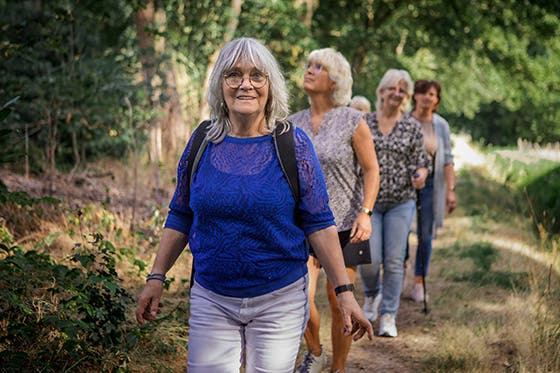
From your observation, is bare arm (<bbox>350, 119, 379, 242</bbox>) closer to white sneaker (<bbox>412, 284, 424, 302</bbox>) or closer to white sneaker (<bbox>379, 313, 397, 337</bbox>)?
white sneaker (<bbox>379, 313, 397, 337</bbox>)

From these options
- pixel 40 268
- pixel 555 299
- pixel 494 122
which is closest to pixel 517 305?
pixel 555 299

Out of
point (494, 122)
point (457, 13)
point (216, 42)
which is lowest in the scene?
point (494, 122)

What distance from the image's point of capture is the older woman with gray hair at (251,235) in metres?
2.64

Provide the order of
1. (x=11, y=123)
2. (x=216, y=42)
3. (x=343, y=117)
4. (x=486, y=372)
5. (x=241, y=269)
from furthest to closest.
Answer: (x=216, y=42) < (x=11, y=123) < (x=486, y=372) < (x=343, y=117) < (x=241, y=269)

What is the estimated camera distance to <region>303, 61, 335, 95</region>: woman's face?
4.32 metres

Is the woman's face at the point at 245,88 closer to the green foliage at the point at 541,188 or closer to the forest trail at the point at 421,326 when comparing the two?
the forest trail at the point at 421,326

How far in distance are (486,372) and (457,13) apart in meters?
17.7

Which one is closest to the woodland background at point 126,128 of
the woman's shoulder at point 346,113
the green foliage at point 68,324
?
the green foliage at point 68,324

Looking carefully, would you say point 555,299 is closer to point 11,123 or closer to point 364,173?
point 364,173

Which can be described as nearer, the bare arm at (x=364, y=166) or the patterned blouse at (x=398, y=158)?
the bare arm at (x=364, y=166)

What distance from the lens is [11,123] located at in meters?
8.91

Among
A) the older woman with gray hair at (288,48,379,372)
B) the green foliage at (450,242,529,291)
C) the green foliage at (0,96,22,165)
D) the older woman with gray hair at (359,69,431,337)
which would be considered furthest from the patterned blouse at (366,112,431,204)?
the green foliage at (0,96,22,165)

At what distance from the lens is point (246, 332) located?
108 inches

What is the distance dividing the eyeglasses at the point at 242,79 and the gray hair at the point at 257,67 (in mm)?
20
